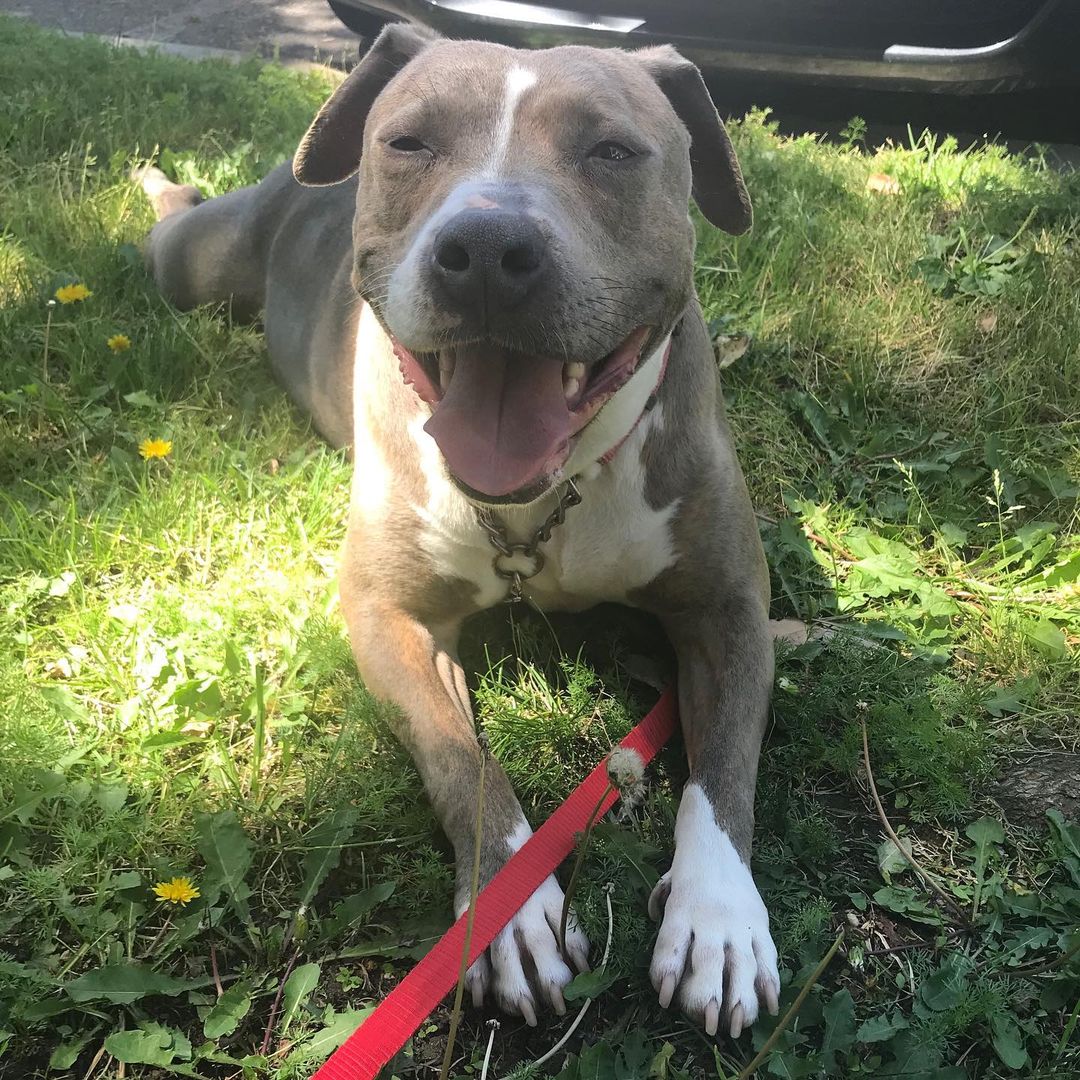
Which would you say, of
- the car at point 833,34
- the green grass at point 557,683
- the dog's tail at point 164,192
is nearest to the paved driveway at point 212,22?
the car at point 833,34

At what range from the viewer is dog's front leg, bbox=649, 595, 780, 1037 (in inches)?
74.1

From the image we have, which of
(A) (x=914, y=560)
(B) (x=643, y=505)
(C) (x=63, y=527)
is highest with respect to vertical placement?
(B) (x=643, y=505)

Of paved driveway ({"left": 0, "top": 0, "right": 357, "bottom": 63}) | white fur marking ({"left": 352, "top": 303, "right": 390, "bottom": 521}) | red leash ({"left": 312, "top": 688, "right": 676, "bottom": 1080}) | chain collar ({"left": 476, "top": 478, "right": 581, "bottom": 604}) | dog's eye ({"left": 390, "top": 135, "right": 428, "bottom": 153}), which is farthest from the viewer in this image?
paved driveway ({"left": 0, "top": 0, "right": 357, "bottom": 63})

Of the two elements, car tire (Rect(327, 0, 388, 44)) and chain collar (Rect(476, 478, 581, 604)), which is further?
car tire (Rect(327, 0, 388, 44))

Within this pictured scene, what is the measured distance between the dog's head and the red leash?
25.2 inches

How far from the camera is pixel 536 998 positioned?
1903 mm

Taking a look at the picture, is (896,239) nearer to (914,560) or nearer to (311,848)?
(914,560)

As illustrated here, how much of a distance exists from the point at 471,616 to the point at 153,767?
0.86 m

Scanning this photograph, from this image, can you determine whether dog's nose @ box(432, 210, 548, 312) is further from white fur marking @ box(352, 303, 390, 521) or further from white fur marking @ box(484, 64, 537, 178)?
white fur marking @ box(352, 303, 390, 521)

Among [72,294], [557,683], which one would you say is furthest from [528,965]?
[72,294]

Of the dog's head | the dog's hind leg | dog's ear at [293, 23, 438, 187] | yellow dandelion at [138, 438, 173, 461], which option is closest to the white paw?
the dog's head

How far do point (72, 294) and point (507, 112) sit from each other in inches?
86.3

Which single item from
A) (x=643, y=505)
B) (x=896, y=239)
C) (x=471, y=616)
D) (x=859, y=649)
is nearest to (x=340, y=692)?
(x=471, y=616)

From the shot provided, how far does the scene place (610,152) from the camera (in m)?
2.20
